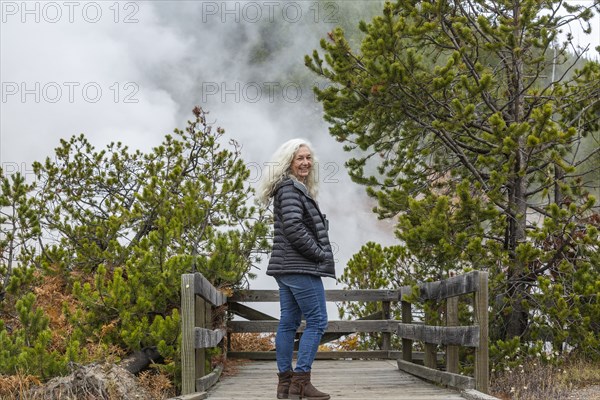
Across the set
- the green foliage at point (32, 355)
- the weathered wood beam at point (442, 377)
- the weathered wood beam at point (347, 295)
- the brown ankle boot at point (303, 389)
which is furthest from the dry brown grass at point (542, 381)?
the green foliage at point (32, 355)

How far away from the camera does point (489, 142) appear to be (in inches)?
320

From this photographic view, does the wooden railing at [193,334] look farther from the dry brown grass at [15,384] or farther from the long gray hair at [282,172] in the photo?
the dry brown grass at [15,384]

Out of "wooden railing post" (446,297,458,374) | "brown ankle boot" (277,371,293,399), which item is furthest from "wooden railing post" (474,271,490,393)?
"brown ankle boot" (277,371,293,399)

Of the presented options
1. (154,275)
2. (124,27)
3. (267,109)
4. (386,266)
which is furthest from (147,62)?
(154,275)

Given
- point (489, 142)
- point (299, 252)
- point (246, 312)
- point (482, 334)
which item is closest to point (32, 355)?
point (299, 252)

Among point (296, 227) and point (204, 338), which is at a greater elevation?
point (296, 227)

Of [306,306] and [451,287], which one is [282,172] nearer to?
[306,306]

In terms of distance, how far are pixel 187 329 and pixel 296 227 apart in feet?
3.81

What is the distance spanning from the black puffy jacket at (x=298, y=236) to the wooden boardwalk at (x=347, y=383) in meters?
1.26

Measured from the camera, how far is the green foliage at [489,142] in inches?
286

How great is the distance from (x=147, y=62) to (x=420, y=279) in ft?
100

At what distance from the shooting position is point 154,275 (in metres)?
7.01

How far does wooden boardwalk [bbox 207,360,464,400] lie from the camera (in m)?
5.90

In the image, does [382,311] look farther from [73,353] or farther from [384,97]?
[73,353]
